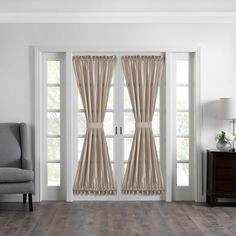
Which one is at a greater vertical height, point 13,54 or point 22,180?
point 13,54

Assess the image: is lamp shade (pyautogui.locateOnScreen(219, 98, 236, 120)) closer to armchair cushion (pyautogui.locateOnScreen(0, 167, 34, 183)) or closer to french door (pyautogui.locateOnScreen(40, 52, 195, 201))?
french door (pyautogui.locateOnScreen(40, 52, 195, 201))

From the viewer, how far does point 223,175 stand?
559cm

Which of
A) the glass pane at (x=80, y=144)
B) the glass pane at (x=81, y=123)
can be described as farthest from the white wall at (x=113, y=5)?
the glass pane at (x=80, y=144)

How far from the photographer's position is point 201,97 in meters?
5.98

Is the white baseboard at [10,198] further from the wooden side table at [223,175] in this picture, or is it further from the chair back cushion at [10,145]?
the wooden side table at [223,175]

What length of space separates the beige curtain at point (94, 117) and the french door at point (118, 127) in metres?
0.09

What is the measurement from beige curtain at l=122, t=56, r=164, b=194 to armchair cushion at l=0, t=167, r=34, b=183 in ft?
4.64

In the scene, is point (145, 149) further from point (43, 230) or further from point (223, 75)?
point (43, 230)

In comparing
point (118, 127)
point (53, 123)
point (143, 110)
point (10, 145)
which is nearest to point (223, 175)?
point (143, 110)

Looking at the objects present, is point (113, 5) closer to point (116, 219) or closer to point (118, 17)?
point (118, 17)

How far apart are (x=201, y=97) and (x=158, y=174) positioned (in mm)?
1196

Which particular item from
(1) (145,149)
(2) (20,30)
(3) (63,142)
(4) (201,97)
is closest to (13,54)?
(2) (20,30)

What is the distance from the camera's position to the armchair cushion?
205 inches

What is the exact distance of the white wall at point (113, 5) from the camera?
5364mm
